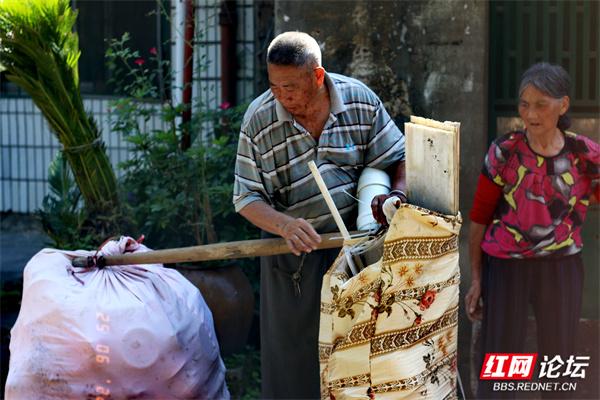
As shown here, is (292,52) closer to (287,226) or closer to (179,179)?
(287,226)

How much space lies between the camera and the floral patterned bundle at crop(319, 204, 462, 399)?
3240 millimetres

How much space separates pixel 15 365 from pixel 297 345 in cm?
117

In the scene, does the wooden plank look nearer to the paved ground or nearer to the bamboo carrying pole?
the bamboo carrying pole

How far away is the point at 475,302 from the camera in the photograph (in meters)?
4.63

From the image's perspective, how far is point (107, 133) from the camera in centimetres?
770

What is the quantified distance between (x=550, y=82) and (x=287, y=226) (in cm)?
138

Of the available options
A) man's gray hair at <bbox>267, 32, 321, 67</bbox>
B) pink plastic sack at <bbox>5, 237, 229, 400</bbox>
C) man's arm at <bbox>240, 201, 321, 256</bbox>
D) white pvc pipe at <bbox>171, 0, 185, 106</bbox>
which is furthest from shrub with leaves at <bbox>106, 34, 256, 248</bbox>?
man's gray hair at <bbox>267, 32, 321, 67</bbox>

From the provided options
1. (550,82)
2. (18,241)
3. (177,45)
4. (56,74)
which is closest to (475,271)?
(550,82)

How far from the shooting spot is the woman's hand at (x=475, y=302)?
4617 mm

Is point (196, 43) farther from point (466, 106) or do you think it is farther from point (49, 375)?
point (49, 375)

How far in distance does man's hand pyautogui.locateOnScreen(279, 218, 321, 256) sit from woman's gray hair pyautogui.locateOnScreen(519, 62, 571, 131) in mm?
1279

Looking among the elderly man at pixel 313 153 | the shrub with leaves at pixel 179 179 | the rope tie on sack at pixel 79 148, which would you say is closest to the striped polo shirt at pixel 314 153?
the elderly man at pixel 313 153

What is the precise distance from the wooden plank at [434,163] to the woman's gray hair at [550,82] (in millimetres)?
1097

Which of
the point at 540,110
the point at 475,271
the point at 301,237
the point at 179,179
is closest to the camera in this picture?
the point at 301,237
